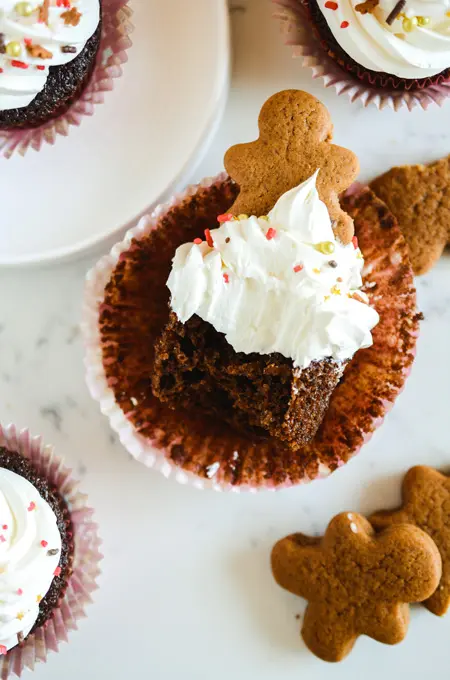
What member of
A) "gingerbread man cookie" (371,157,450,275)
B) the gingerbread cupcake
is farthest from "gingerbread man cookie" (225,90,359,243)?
"gingerbread man cookie" (371,157,450,275)

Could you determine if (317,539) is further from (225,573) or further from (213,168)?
(213,168)

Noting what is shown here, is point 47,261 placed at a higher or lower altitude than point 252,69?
lower

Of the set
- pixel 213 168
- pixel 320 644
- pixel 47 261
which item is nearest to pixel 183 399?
pixel 47 261

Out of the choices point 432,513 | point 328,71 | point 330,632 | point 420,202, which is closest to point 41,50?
point 328,71

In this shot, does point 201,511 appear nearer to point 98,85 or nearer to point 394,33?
point 98,85

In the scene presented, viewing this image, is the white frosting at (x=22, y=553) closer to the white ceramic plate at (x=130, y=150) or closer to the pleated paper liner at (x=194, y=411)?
the pleated paper liner at (x=194, y=411)

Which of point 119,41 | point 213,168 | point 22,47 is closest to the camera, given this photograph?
point 22,47
